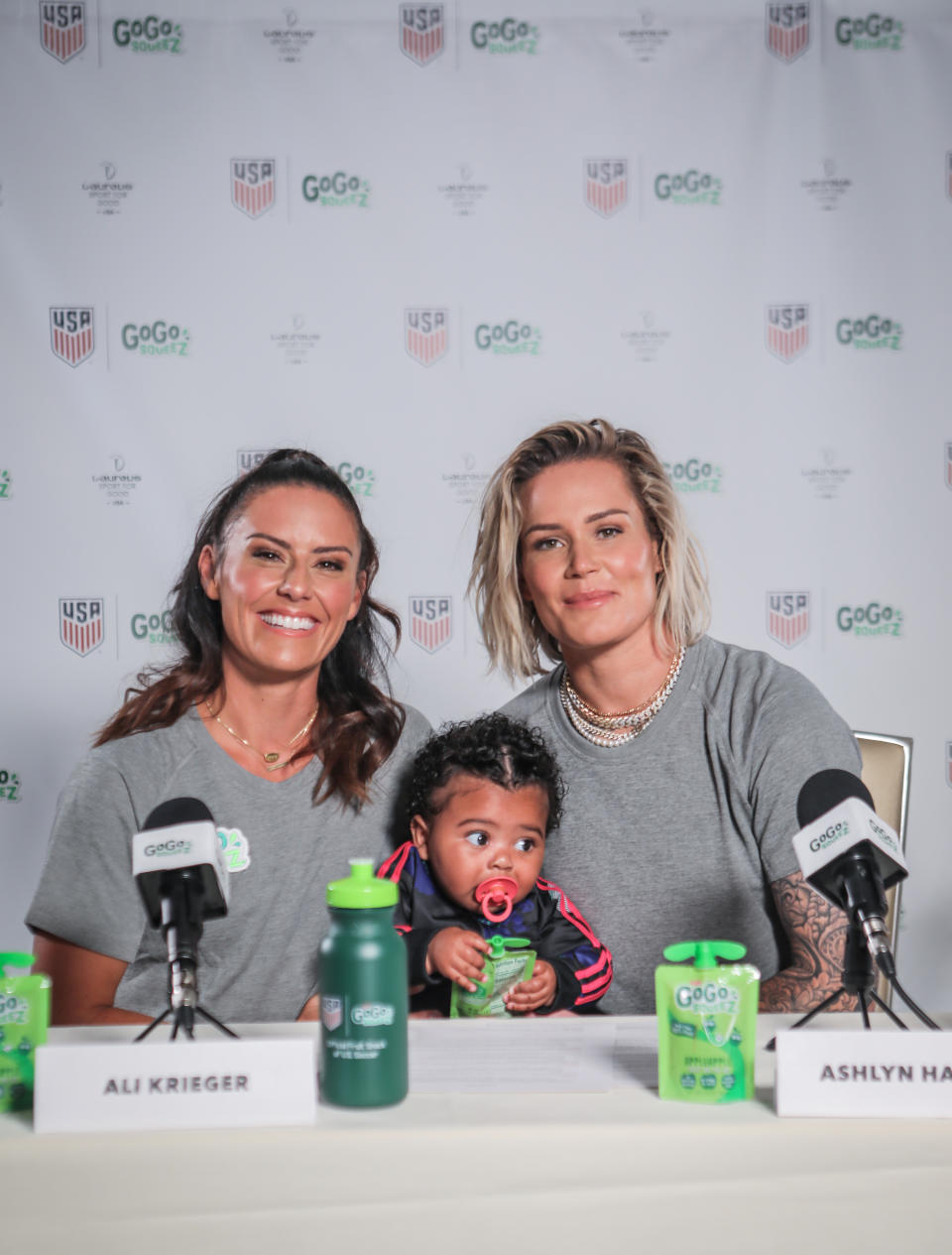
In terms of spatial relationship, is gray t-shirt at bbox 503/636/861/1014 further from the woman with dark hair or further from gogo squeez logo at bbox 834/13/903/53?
gogo squeez logo at bbox 834/13/903/53

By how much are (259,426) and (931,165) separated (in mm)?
2079

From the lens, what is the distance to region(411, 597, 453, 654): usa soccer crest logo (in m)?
3.25

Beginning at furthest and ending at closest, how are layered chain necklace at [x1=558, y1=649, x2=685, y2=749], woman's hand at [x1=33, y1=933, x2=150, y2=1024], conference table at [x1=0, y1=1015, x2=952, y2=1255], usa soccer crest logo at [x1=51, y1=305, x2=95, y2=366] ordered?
1. usa soccer crest logo at [x1=51, y1=305, x2=95, y2=366]
2. layered chain necklace at [x1=558, y1=649, x2=685, y2=749]
3. woman's hand at [x1=33, y1=933, x2=150, y2=1024]
4. conference table at [x1=0, y1=1015, x2=952, y2=1255]

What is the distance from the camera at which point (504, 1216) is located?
892 mm

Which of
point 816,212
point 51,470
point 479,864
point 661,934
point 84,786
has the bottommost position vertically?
point 661,934

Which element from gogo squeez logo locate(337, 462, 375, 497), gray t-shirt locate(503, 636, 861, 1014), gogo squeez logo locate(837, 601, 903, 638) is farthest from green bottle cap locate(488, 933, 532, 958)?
gogo squeez logo locate(837, 601, 903, 638)

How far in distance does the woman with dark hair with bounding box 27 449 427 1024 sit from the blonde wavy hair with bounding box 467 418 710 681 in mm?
255

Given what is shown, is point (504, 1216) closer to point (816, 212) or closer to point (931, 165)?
point (816, 212)

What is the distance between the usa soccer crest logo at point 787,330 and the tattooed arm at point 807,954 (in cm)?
193

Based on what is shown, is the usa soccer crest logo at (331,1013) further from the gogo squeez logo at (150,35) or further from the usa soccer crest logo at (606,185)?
the gogo squeez logo at (150,35)

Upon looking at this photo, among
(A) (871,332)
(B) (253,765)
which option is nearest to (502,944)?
(B) (253,765)

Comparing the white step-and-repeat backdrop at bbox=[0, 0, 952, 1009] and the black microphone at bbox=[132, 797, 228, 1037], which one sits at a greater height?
the white step-and-repeat backdrop at bbox=[0, 0, 952, 1009]

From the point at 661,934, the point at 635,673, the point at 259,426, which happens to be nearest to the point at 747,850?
the point at 661,934

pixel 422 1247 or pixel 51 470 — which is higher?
pixel 51 470
